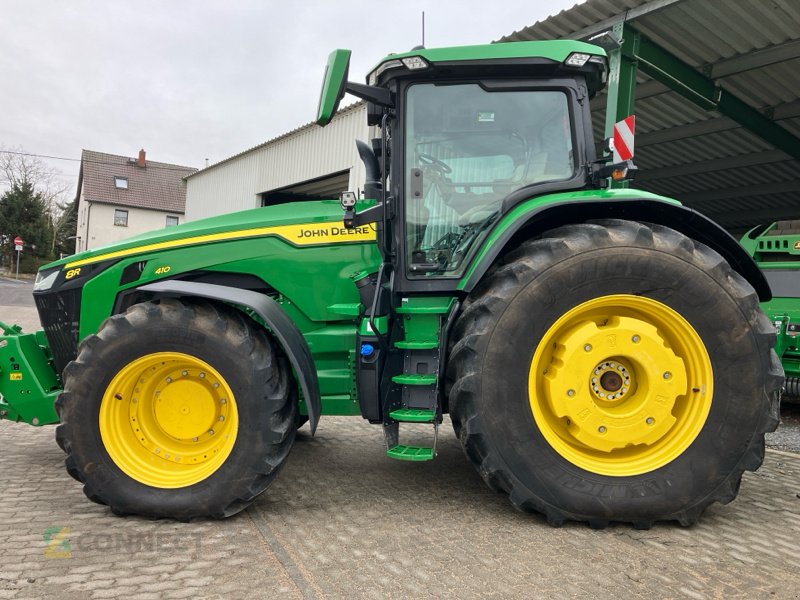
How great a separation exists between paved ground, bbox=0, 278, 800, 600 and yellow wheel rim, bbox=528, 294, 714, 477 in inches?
14.8

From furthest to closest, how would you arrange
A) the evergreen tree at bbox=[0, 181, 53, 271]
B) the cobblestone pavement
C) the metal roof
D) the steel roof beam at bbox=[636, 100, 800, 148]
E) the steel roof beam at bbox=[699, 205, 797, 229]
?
the evergreen tree at bbox=[0, 181, 53, 271] → the steel roof beam at bbox=[699, 205, 797, 229] → the steel roof beam at bbox=[636, 100, 800, 148] → the metal roof → the cobblestone pavement

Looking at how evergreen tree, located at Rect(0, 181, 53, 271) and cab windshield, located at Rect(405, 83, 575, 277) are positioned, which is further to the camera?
evergreen tree, located at Rect(0, 181, 53, 271)

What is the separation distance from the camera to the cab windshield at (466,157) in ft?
10.8

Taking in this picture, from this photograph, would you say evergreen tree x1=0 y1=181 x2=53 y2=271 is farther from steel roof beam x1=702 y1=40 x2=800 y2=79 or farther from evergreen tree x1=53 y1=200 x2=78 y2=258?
steel roof beam x1=702 y1=40 x2=800 y2=79

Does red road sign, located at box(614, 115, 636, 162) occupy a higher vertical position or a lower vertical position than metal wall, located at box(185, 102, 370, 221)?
lower

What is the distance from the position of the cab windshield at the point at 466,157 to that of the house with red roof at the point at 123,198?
40.3 metres

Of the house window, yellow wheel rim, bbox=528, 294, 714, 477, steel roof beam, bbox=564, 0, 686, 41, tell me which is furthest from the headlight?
the house window

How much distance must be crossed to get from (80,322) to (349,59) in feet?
7.31

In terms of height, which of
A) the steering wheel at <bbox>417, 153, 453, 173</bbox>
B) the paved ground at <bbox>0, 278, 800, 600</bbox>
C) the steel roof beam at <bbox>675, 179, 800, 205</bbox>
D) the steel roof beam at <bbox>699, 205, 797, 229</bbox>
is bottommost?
the paved ground at <bbox>0, 278, 800, 600</bbox>

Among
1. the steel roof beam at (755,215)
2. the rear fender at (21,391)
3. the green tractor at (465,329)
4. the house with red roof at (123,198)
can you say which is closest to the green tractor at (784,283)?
the green tractor at (465,329)

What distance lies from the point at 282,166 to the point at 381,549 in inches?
551

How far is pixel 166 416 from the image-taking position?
3.17 meters

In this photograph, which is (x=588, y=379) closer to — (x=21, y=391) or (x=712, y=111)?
(x=21, y=391)

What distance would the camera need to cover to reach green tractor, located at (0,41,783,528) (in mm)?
2943
